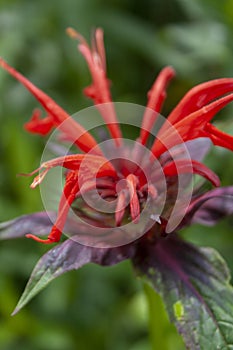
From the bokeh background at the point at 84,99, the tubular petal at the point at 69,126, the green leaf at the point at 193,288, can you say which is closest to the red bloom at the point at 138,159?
the tubular petal at the point at 69,126

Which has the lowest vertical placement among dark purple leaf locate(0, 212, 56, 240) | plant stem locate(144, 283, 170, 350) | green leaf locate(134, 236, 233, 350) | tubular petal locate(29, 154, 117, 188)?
plant stem locate(144, 283, 170, 350)

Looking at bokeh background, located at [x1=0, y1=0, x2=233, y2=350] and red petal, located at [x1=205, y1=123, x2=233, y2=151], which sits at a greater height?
red petal, located at [x1=205, y1=123, x2=233, y2=151]

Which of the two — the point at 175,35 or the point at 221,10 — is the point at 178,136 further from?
the point at 175,35

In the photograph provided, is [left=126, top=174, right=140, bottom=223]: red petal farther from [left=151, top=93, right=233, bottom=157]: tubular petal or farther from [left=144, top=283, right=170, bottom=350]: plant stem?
[left=144, top=283, right=170, bottom=350]: plant stem

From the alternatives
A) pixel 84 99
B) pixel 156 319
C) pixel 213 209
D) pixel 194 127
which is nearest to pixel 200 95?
pixel 194 127

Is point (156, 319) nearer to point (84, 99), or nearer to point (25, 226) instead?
point (25, 226)

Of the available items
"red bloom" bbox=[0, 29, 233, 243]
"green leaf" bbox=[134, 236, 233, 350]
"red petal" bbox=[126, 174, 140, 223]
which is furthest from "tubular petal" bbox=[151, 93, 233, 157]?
"green leaf" bbox=[134, 236, 233, 350]

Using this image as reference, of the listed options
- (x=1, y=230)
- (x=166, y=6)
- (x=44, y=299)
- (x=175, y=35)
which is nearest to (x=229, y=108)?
(x=175, y=35)
